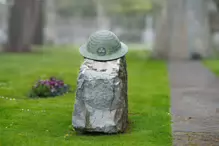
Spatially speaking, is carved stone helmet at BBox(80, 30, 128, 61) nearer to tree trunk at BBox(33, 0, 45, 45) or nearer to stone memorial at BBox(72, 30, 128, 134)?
stone memorial at BBox(72, 30, 128, 134)

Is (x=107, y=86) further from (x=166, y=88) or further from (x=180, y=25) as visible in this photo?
(x=180, y=25)

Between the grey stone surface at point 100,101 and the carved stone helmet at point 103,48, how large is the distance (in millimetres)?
213

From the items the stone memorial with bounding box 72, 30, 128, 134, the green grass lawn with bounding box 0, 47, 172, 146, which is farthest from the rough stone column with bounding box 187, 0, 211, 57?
the stone memorial with bounding box 72, 30, 128, 134

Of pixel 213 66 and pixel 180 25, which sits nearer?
pixel 213 66

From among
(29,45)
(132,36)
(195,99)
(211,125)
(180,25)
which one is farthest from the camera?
(132,36)

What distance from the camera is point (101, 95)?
8.33m

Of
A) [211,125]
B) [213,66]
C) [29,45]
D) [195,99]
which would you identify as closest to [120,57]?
[211,125]

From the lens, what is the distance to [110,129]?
830 centimetres

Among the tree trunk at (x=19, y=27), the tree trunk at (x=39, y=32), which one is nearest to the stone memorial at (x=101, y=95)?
the tree trunk at (x=19, y=27)

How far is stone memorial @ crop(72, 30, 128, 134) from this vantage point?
8.30m

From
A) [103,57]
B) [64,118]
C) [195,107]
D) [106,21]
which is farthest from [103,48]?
[106,21]

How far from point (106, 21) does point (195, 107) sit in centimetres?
3778

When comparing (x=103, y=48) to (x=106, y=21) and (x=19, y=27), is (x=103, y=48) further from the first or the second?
(x=106, y=21)

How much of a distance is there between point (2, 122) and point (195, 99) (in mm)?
5076
